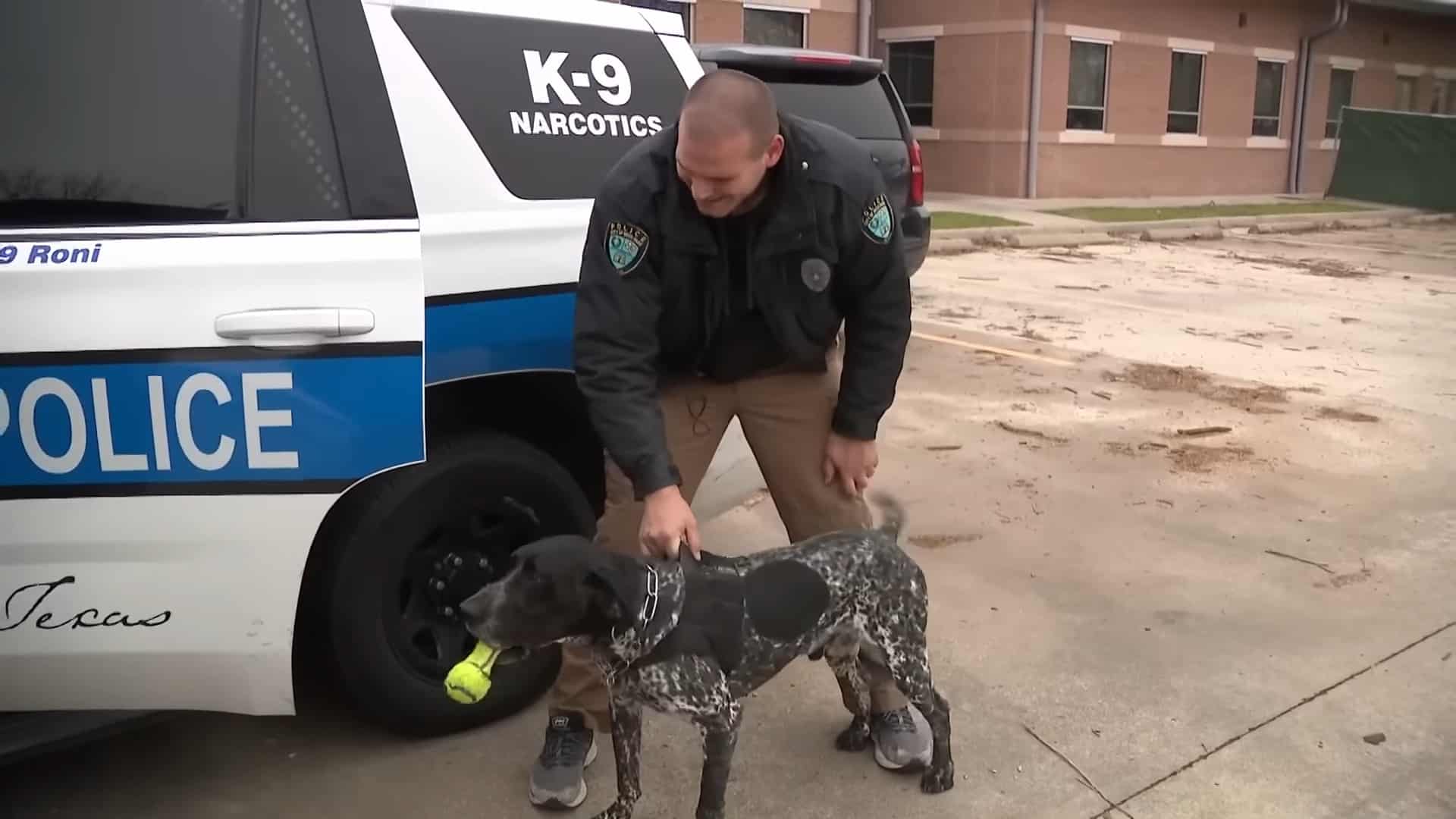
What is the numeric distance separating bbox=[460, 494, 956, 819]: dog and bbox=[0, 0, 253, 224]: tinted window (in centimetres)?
105

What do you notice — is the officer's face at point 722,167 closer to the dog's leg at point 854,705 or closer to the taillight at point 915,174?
the dog's leg at point 854,705

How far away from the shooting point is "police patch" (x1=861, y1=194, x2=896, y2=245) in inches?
106

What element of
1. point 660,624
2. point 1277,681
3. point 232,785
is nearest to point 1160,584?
point 1277,681

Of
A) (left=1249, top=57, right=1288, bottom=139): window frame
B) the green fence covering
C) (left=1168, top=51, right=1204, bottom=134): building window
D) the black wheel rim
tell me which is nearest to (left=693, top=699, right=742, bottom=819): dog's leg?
the black wheel rim

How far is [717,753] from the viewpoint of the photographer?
2.51 metres

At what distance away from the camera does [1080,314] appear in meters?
9.93

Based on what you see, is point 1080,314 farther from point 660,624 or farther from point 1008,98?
point 1008,98

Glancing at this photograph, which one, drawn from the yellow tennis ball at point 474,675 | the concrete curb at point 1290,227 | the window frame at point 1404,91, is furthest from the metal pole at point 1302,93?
the yellow tennis ball at point 474,675

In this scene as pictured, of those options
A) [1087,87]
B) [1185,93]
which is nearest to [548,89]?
[1087,87]

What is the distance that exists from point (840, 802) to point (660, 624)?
85 cm

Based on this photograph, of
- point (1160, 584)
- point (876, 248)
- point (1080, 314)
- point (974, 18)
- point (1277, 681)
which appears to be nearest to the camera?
point (876, 248)

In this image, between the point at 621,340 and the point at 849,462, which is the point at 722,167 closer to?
the point at 621,340

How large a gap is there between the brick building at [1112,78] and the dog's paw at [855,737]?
1681cm

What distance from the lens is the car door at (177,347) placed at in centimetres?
233
